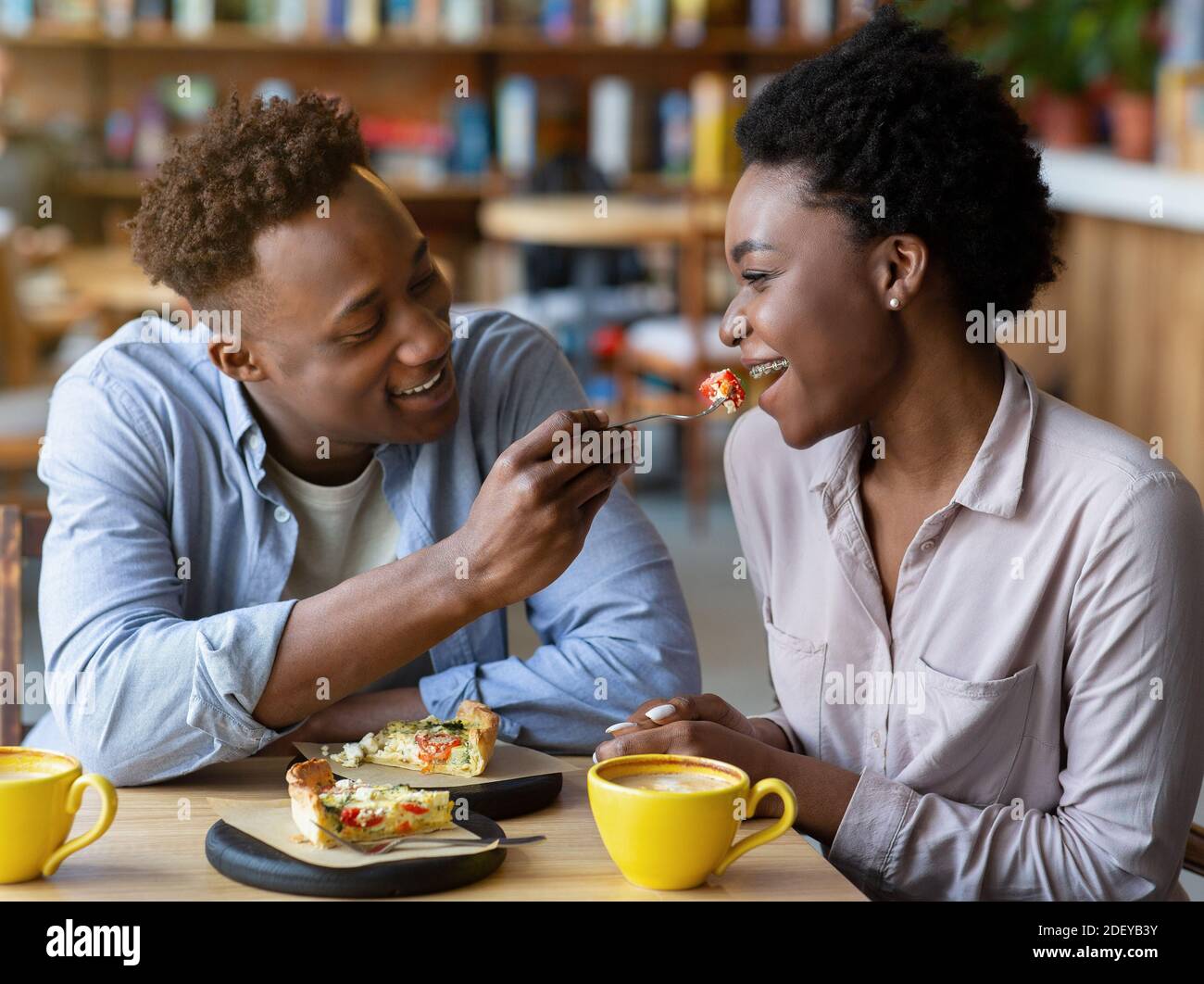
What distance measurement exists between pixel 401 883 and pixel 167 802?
327 mm

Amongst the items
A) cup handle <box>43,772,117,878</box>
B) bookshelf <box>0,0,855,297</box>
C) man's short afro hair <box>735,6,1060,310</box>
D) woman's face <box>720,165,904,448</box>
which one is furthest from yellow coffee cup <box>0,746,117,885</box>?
bookshelf <box>0,0,855,297</box>

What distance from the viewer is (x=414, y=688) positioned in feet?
4.82

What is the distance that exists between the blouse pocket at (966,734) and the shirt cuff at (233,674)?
595 mm

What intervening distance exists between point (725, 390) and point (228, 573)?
538mm

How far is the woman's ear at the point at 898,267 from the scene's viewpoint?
1344 mm

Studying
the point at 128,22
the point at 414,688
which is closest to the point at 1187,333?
the point at 414,688

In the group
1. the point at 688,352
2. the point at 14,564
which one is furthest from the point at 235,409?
the point at 688,352

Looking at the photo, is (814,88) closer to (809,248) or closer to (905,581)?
(809,248)

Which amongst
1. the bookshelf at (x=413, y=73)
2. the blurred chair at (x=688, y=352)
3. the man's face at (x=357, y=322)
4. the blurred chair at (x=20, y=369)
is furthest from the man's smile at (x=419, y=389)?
the bookshelf at (x=413, y=73)

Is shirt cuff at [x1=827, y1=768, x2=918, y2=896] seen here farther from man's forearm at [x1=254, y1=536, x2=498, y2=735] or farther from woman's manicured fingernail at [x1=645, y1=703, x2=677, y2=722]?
man's forearm at [x1=254, y1=536, x2=498, y2=735]

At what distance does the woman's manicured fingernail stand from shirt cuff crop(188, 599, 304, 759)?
331mm

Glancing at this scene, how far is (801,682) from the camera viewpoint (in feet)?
4.99

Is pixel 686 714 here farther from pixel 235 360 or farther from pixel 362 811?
pixel 235 360

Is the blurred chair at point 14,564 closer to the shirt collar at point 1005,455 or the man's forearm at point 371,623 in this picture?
the man's forearm at point 371,623
